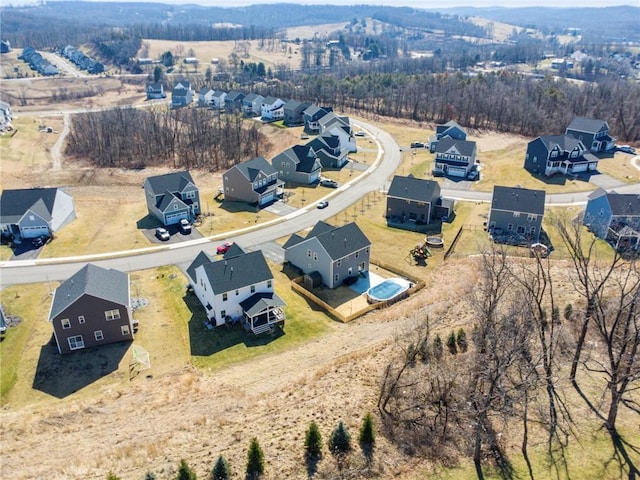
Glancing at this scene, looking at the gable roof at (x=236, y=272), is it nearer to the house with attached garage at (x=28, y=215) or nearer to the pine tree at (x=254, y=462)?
the pine tree at (x=254, y=462)

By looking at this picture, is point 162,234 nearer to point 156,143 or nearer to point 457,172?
point 156,143

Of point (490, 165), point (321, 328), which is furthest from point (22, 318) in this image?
point (490, 165)

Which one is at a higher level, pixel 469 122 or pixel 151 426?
pixel 469 122

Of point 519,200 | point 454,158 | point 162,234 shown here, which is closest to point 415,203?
point 519,200

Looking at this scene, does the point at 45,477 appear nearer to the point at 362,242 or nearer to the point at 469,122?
the point at 362,242

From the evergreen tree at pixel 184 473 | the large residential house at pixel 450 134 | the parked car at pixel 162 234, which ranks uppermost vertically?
the large residential house at pixel 450 134

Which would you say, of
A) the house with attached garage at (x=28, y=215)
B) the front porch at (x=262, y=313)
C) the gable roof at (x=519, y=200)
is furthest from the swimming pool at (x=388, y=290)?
the house with attached garage at (x=28, y=215)
